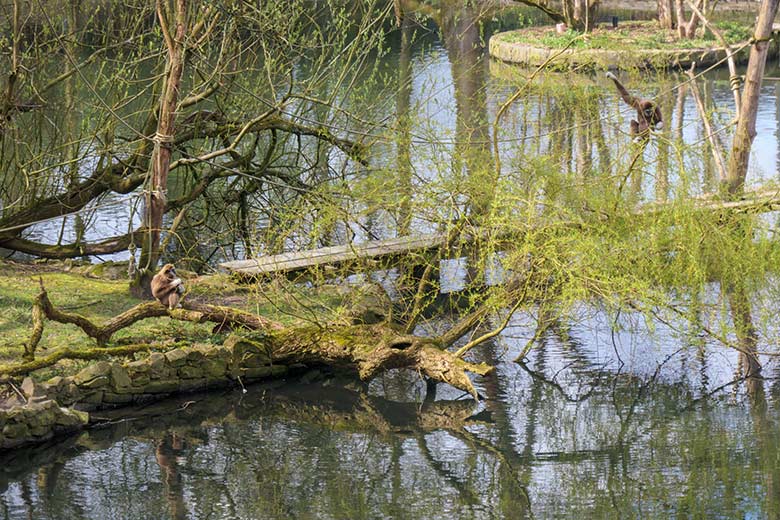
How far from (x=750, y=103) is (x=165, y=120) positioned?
5.59 metres

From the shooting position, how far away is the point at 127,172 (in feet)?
35.5

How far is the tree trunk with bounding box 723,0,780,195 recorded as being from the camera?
1091 cm

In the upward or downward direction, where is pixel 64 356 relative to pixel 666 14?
downward

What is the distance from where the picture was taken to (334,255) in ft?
32.8

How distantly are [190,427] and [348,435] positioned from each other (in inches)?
40.7

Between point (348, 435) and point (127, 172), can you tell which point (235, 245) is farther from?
point (348, 435)

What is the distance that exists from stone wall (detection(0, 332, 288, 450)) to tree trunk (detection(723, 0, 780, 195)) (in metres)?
5.17

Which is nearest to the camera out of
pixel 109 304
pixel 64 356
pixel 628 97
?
pixel 64 356

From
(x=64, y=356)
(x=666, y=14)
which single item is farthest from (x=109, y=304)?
(x=666, y=14)

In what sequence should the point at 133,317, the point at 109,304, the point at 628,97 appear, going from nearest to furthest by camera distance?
Answer: the point at 133,317, the point at 109,304, the point at 628,97

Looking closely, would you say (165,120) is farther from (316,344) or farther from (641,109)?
(641,109)

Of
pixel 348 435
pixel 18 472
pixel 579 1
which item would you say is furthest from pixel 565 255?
pixel 579 1

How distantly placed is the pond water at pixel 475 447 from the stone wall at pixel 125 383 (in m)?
0.12

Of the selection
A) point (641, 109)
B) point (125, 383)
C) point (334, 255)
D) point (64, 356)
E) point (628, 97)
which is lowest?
point (125, 383)
